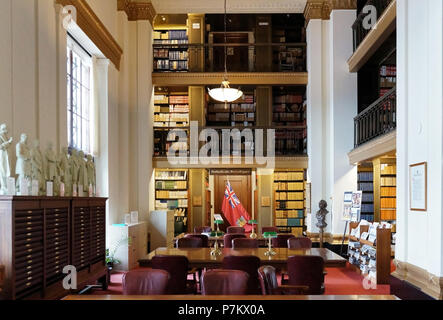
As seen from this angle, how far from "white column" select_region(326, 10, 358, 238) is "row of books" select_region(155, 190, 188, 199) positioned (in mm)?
4705

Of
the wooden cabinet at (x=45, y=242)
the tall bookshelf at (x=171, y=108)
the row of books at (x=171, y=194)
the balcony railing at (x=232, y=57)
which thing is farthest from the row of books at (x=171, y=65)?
the wooden cabinet at (x=45, y=242)

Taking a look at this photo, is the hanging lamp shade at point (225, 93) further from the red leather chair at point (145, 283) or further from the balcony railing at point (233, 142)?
the red leather chair at point (145, 283)

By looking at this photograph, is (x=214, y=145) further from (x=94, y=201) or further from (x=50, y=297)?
(x=50, y=297)

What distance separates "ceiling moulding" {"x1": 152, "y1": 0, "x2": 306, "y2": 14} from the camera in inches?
466

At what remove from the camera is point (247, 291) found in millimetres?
3891

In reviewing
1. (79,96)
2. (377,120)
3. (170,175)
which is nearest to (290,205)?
(170,175)

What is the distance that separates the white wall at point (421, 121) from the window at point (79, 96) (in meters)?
5.44

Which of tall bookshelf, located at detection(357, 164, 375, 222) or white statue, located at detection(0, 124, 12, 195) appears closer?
white statue, located at detection(0, 124, 12, 195)

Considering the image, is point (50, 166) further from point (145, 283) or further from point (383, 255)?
point (383, 255)

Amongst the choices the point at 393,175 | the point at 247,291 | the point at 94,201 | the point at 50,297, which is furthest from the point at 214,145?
the point at 247,291

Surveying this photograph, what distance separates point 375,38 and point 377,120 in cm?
156

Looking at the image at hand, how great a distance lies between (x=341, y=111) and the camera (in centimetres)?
1073

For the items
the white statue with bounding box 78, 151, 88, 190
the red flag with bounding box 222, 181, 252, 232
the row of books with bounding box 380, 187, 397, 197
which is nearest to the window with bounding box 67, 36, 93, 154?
the white statue with bounding box 78, 151, 88, 190

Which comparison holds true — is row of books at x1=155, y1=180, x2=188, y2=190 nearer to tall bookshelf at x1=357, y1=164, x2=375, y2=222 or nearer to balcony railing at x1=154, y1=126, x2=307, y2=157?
balcony railing at x1=154, y1=126, x2=307, y2=157
